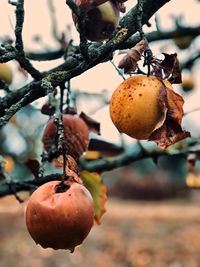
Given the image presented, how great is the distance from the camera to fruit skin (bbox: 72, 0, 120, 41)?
4.63 feet

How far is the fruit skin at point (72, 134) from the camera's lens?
1.77 meters

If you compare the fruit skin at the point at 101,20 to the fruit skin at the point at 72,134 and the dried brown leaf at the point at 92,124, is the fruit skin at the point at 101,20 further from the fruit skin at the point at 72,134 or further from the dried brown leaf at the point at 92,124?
the dried brown leaf at the point at 92,124

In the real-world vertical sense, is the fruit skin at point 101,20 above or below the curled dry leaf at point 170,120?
above

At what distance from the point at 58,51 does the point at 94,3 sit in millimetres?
1264

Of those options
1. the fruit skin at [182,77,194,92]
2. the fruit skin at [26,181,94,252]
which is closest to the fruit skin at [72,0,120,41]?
the fruit skin at [26,181,94,252]

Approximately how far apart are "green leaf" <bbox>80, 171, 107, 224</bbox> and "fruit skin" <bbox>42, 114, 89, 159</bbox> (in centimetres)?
20

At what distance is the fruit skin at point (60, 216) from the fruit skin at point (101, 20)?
0.45m

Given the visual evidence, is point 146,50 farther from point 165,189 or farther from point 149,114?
point 165,189

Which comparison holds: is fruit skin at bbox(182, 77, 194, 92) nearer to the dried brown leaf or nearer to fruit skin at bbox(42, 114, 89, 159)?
the dried brown leaf

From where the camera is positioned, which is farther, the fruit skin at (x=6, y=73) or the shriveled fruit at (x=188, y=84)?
the shriveled fruit at (x=188, y=84)

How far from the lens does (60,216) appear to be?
3.65ft

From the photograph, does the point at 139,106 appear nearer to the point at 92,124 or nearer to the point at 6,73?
the point at 92,124

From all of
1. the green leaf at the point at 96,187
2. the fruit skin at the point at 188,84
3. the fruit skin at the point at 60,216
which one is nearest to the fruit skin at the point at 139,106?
the fruit skin at the point at 60,216

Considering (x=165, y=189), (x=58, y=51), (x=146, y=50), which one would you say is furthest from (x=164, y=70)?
(x=165, y=189)
